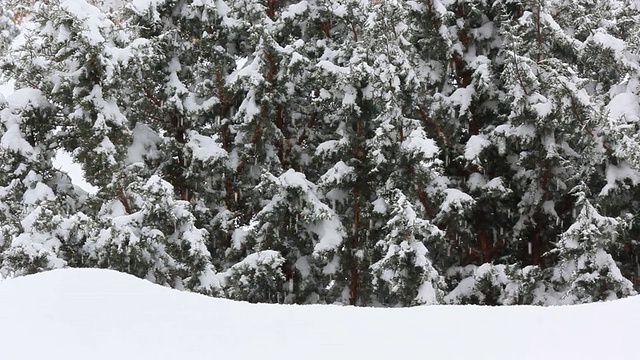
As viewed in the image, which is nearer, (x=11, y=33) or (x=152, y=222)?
(x=152, y=222)

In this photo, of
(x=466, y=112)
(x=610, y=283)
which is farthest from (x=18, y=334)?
(x=466, y=112)

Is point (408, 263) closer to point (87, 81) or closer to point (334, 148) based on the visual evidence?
point (334, 148)

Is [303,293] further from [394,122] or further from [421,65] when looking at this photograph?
[421,65]

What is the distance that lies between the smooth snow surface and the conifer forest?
551cm

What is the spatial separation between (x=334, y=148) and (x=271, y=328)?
8.61 meters

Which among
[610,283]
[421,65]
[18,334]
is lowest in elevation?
[18,334]

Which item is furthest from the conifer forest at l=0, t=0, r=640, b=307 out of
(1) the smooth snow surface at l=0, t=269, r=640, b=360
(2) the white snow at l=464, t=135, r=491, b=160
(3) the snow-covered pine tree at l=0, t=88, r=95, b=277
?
(1) the smooth snow surface at l=0, t=269, r=640, b=360

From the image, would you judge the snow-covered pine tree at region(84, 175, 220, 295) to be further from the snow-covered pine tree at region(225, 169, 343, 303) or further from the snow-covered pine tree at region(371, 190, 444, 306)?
the snow-covered pine tree at region(371, 190, 444, 306)

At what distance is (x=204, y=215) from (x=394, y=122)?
4.73 m

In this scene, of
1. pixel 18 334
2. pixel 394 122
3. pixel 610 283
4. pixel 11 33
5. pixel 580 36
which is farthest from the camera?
pixel 11 33

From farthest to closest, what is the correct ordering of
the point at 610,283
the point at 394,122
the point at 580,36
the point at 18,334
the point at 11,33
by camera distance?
the point at 11,33
the point at 580,36
the point at 394,122
the point at 610,283
the point at 18,334

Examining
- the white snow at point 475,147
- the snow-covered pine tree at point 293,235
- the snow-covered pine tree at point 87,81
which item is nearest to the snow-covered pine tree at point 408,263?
the snow-covered pine tree at point 293,235

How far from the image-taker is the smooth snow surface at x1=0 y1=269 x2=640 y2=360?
185 inches

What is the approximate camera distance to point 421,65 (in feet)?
48.1
